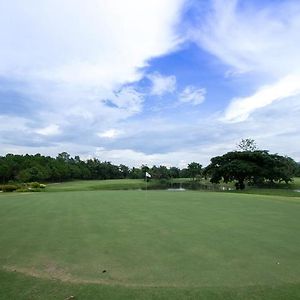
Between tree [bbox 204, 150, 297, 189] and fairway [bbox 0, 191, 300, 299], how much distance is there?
25.4 m

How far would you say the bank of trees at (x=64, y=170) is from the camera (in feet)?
180

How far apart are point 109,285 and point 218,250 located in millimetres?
2342

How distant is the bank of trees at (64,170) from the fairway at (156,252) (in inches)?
1832

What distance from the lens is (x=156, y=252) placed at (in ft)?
20.1

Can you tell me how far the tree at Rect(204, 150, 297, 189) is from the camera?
35188 mm

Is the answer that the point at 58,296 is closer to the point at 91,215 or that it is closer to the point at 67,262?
the point at 67,262

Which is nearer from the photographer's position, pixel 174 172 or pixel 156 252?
pixel 156 252

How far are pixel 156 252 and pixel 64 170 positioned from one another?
61.4m

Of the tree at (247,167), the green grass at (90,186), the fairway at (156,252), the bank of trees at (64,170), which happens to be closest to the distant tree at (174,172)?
the bank of trees at (64,170)

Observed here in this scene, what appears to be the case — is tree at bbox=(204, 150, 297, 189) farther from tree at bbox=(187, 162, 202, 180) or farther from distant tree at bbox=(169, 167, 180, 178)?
distant tree at bbox=(169, 167, 180, 178)

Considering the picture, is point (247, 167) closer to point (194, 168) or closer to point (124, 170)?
point (194, 168)

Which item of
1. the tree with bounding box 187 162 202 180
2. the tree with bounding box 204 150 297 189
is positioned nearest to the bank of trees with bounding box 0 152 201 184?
the tree with bounding box 187 162 202 180

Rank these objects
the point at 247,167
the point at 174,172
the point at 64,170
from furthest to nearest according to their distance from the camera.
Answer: the point at 174,172, the point at 64,170, the point at 247,167

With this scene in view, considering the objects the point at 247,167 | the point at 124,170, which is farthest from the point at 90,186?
the point at 124,170
